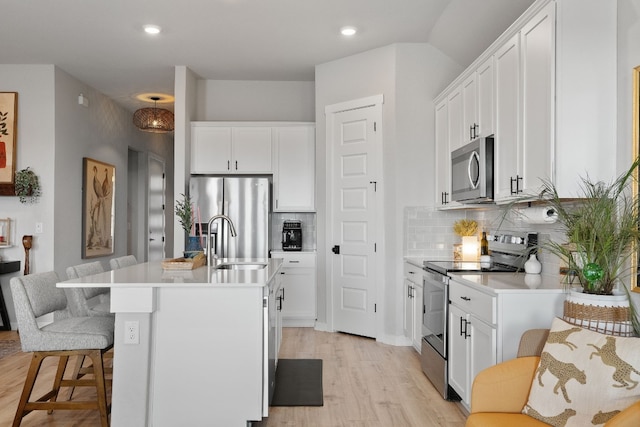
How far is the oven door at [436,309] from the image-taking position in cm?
345

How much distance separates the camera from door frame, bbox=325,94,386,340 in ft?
16.6

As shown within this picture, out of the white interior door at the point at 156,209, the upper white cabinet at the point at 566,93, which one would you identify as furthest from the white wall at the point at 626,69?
the white interior door at the point at 156,209

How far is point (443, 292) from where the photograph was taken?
3.49 metres

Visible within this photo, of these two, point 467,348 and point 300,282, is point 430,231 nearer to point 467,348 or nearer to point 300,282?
point 300,282

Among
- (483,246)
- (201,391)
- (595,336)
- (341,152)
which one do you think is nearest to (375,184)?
(341,152)

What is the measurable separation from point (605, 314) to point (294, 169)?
4.22 metres

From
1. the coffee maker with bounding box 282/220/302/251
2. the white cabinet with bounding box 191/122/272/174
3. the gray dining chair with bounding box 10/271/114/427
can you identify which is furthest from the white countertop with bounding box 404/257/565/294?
the white cabinet with bounding box 191/122/272/174

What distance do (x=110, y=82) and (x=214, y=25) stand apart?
244 centimetres

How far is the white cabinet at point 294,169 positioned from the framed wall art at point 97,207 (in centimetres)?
234

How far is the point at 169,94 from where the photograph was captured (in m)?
7.04

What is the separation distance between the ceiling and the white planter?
2145 millimetres

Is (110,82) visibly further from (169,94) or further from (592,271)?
(592,271)

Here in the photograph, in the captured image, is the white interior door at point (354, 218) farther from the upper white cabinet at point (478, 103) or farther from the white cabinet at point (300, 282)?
the upper white cabinet at point (478, 103)

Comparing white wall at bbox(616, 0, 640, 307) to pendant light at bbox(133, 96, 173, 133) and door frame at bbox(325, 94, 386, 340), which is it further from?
pendant light at bbox(133, 96, 173, 133)
